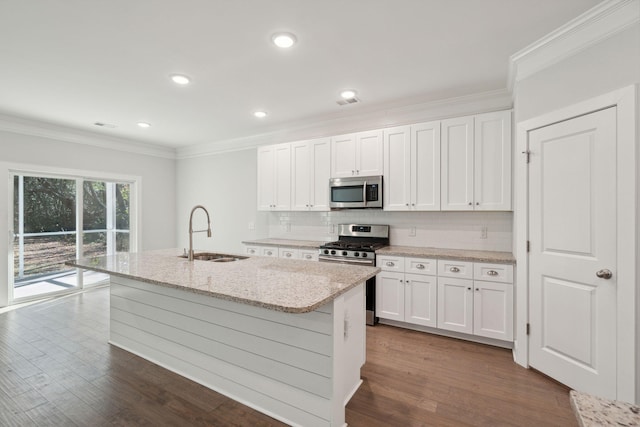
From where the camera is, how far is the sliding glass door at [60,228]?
4328mm

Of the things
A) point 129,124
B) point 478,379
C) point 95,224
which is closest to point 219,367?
point 478,379

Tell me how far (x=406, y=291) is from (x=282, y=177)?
2.38 metres

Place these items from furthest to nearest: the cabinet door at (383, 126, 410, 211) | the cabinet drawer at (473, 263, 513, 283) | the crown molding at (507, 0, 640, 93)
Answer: the cabinet door at (383, 126, 410, 211) < the cabinet drawer at (473, 263, 513, 283) < the crown molding at (507, 0, 640, 93)

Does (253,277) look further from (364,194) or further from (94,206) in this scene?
(94,206)

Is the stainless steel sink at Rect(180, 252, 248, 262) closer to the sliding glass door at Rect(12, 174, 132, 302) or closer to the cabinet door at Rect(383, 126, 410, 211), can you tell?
the cabinet door at Rect(383, 126, 410, 211)

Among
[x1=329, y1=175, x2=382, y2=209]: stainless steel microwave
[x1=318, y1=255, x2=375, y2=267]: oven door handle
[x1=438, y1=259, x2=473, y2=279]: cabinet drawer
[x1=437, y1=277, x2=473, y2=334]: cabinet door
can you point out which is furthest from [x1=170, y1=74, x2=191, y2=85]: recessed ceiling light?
[x1=437, y1=277, x2=473, y2=334]: cabinet door

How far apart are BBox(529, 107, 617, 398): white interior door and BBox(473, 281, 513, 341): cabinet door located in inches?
10.8

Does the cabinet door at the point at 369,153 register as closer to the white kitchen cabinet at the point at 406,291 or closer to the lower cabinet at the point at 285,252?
the white kitchen cabinet at the point at 406,291

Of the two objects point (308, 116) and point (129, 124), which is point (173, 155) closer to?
point (129, 124)

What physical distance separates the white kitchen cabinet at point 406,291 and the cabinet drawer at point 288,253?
3.90 ft

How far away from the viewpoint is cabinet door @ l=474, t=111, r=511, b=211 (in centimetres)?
301

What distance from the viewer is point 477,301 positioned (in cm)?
294

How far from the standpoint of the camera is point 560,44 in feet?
7.36

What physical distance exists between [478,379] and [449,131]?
2.42 meters
